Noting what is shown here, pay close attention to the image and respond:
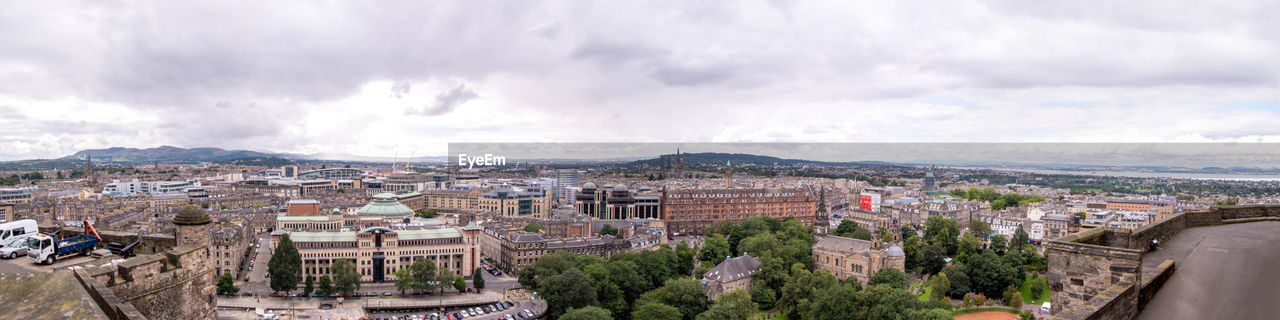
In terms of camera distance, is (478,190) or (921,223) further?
(478,190)

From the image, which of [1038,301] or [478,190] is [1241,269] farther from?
[478,190]

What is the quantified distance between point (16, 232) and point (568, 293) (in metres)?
22.4

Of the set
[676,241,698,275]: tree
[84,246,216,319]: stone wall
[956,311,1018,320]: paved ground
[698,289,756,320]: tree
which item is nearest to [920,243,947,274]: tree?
[956,311,1018,320]: paved ground

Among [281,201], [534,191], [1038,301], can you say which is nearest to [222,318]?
[1038,301]

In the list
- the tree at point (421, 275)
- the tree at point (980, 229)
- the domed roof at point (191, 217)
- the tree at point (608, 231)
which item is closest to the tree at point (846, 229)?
the tree at point (980, 229)

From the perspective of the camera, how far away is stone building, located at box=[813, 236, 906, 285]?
3969 centimetres

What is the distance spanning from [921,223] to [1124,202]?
2010cm

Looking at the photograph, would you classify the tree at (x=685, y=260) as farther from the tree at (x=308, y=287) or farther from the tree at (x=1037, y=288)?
the tree at (x=308, y=287)

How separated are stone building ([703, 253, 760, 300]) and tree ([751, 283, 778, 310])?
2.36ft

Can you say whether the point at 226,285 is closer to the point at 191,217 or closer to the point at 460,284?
the point at 460,284

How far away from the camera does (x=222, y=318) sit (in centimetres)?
2891

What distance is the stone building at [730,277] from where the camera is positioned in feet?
120

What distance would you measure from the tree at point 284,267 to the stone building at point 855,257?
3104cm

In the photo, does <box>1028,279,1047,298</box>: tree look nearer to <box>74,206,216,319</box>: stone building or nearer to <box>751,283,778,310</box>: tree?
<box>751,283,778,310</box>: tree
